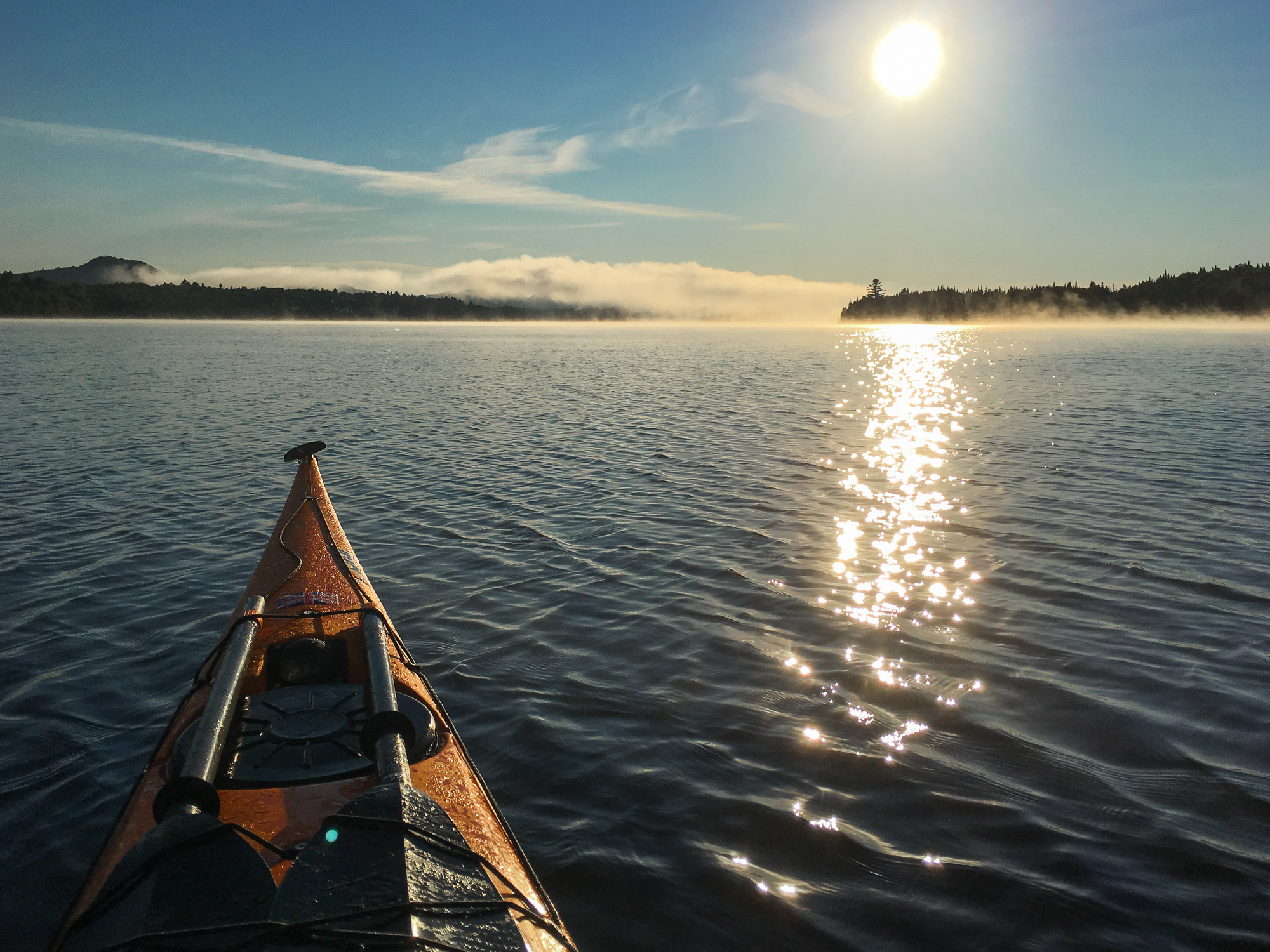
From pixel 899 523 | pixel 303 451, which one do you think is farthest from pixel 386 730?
pixel 899 523

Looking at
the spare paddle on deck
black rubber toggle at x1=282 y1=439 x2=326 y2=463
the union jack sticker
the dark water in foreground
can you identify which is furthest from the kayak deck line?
black rubber toggle at x1=282 y1=439 x2=326 y2=463

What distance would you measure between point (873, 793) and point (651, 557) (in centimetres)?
581

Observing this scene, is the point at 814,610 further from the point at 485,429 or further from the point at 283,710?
the point at 485,429

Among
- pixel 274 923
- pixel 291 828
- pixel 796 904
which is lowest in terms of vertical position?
pixel 796 904

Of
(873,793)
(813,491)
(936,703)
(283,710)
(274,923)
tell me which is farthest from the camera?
(813,491)

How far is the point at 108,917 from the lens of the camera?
310 centimetres

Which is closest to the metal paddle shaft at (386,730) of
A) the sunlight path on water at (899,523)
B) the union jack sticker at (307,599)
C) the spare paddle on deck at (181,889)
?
the spare paddle on deck at (181,889)

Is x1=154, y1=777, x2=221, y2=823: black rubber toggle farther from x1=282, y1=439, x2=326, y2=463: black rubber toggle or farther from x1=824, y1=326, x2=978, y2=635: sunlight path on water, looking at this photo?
x1=824, y1=326, x2=978, y2=635: sunlight path on water

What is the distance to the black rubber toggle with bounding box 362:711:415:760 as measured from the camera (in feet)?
14.6

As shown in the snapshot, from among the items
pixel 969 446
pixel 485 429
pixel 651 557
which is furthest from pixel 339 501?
pixel 969 446

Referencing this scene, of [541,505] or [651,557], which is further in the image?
[541,505]

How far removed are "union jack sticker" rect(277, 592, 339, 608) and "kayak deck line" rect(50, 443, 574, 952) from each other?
12 centimetres

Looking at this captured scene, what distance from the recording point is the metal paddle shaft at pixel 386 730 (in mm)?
4142

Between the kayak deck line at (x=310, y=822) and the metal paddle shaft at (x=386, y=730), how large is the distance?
0.5 inches
